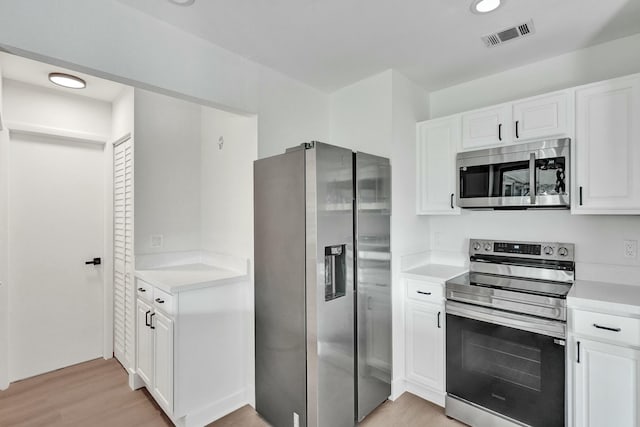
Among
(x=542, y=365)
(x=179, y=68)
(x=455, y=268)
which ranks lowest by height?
(x=542, y=365)

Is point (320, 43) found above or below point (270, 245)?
above

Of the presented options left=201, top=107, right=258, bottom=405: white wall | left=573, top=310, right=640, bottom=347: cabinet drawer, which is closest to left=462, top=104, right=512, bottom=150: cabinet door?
left=573, top=310, right=640, bottom=347: cabinet drawer

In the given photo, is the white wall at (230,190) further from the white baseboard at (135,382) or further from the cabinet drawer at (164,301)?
the white baseboard at (135,382)

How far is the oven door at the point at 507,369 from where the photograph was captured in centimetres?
185

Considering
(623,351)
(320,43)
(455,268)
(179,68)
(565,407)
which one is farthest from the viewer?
(455,268)

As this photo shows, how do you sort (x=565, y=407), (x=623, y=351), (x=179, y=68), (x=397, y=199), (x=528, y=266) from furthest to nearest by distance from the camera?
(x=397, y=199) → (x=528, y=266) → (x=179, y=68) → (x=565, y=407) → (x=623, y=351)

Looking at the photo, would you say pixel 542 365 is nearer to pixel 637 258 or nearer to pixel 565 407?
pixel 565 407

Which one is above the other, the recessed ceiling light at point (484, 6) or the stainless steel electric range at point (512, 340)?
the recessed ceiling light at point (484, 6)

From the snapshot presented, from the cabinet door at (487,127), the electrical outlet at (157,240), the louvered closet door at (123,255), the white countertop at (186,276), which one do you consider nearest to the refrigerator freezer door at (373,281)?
the cabinet door at (487,127)

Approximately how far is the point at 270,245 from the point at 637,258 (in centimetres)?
243

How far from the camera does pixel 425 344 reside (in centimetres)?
246

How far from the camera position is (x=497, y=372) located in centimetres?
206

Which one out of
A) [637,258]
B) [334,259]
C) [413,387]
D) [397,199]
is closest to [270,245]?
[334,259]

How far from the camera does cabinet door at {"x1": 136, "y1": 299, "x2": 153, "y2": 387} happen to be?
238 cm
